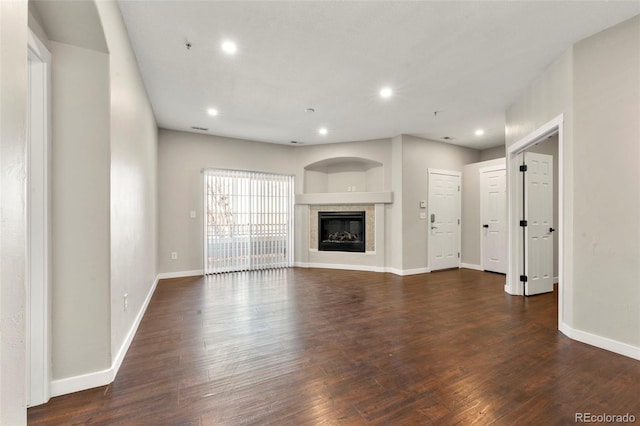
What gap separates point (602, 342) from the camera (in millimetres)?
2510

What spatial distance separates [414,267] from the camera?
573 centimetres

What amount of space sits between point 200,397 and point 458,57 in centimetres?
369

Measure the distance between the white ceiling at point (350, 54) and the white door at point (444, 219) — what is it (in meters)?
1.69

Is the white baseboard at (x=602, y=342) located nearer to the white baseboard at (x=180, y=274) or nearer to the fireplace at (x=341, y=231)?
the fireplace at (x=341, y=231)

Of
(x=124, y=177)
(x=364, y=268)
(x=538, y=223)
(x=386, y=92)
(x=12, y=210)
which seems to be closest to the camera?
(x=12, y=210)

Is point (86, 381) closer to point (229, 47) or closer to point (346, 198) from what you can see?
point (229, 47)

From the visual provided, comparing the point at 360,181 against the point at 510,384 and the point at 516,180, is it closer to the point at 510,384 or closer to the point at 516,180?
the point at 516,180

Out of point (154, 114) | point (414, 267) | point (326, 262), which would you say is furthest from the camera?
point (326, 262)

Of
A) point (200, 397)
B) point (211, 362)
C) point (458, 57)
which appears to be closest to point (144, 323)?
point (211, 362)

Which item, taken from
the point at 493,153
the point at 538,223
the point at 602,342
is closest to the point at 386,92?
the point at 538,223

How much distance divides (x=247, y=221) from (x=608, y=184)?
209 inches

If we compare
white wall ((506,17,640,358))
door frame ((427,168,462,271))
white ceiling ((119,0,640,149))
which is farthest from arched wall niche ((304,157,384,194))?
white wall ((506,17,640,358))

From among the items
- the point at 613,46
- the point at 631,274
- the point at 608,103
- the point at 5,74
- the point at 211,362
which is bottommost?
the point at 211,362

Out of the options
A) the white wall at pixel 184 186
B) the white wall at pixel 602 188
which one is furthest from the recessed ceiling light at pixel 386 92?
the white wall at pixel 184 186
